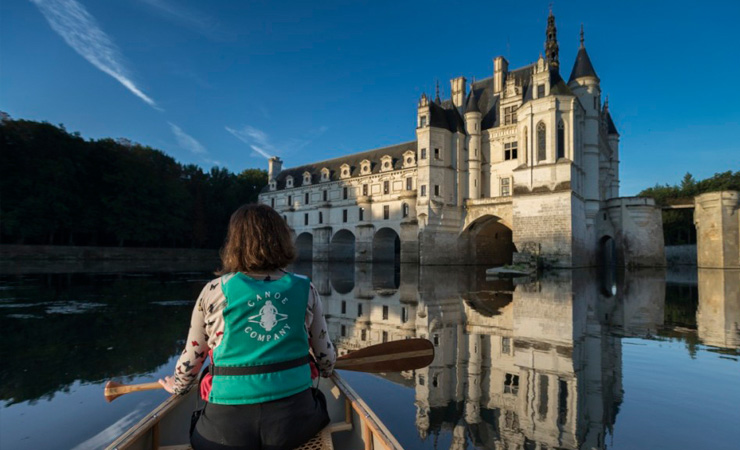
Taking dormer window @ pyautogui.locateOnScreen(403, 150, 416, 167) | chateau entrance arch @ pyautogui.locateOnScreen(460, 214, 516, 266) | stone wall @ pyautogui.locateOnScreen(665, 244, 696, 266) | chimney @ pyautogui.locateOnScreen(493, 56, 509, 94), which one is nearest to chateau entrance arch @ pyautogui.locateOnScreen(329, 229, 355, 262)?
dormer window @ pyautogui.locateOnScreen(403, 150, 416, 167)

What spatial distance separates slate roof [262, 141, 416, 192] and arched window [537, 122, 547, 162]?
1298 cm

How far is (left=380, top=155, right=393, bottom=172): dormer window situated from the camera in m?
37.6

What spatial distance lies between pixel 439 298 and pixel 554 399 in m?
7.71

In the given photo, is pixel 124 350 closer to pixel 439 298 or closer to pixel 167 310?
pixel 167 310

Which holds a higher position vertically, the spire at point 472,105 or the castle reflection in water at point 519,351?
the spire at point 472,105

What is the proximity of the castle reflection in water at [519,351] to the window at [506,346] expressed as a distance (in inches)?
→ 0.6

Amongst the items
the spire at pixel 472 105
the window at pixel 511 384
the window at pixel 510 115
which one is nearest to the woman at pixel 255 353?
the window at pixel 511 384

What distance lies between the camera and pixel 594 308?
9.53 meters

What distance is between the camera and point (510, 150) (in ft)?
98.7

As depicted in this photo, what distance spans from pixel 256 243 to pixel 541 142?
2680 centimetres

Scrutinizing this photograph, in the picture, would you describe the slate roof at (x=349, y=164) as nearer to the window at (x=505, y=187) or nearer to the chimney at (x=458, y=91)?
the chimney at (x=458, y=91)

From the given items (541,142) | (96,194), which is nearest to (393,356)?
(541,142)

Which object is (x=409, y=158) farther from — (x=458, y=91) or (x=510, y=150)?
(x=510, y=150)

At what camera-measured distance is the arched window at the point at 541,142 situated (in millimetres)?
25125
